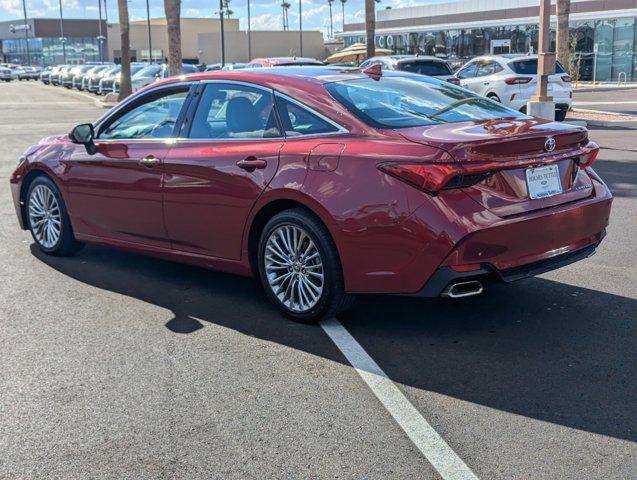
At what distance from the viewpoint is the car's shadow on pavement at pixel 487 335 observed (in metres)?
4.18

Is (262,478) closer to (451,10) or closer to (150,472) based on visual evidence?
(150,472)

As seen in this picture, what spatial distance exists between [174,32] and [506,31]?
30.0 metres

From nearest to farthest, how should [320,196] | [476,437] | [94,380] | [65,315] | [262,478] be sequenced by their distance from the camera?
1. [262,478]
2. [476,437]
3. [94,380]
4. [320,196]
5. [65,315]

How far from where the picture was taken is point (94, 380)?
4.57 metres

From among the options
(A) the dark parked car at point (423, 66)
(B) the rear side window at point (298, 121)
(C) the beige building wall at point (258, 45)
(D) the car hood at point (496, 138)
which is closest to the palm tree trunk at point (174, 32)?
(A) the dark parked car at point (423, 66)

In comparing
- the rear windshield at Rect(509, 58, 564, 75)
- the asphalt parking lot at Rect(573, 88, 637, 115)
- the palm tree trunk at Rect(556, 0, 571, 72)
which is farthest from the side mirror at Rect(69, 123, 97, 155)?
the palm tree trunk at Rect(556, 0, 571, 72)

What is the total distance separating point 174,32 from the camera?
87.4 ft

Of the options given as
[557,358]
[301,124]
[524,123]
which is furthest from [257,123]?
[557,358]

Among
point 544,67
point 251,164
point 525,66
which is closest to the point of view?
point 251,164

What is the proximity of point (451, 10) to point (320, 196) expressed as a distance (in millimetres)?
55043

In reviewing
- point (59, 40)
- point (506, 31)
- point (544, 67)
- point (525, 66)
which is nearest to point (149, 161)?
point (544, 67)

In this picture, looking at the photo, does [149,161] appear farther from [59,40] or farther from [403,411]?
[59,40]

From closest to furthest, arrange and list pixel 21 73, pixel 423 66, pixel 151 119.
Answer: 1. pixel 151 119
2. pixel 423 66
3. pixel 21 73

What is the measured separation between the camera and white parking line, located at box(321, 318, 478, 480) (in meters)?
3.50
